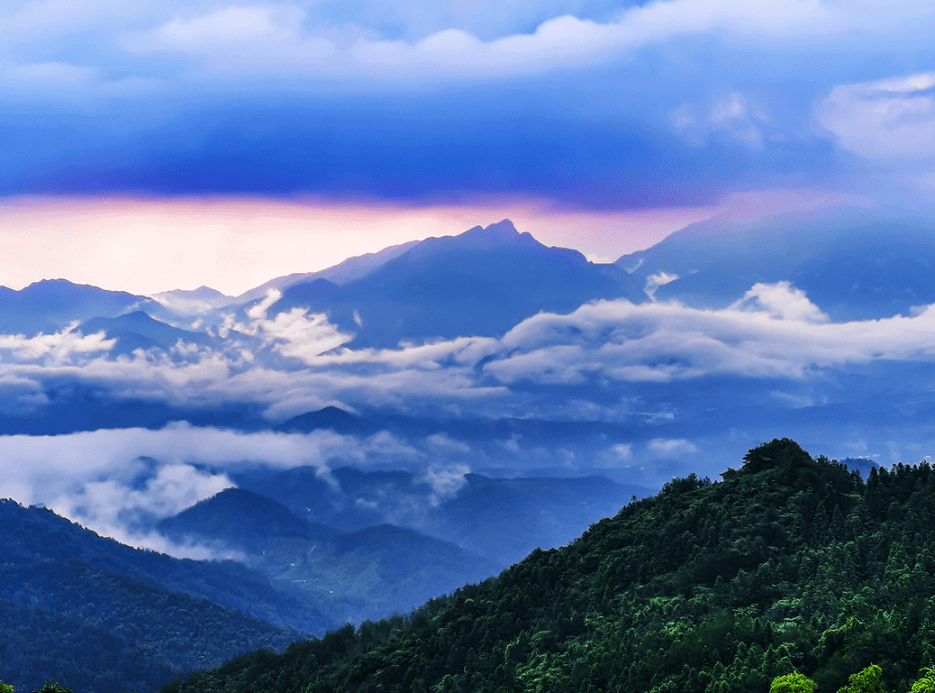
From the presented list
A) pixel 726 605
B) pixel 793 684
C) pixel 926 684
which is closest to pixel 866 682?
pixel 793 684

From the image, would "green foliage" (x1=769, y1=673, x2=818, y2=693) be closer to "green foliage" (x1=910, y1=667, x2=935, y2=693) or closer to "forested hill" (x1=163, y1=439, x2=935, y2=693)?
"forested hill" (x1=163, y1=439, x2=935, y2=693)

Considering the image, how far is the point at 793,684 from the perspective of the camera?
109 m

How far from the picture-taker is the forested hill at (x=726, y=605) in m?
118

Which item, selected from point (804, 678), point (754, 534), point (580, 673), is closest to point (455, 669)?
point (580, 673)

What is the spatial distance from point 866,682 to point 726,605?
50.6m

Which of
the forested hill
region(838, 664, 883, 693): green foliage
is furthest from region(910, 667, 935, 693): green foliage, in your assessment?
region(838, 664, 883, 693): green foliage

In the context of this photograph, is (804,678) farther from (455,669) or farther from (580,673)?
(455,669)

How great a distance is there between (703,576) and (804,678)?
5915 centimetres

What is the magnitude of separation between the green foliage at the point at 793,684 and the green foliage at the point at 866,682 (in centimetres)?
320

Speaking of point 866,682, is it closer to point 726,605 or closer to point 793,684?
point 793,684

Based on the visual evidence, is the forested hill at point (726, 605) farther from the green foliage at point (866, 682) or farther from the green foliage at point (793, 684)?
the green foliage at point (793, 684)

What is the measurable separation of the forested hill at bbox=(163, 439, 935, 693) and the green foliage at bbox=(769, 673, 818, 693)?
2851mm

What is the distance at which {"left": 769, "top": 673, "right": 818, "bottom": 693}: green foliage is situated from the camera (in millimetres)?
108250

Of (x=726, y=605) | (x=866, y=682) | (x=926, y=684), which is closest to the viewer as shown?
(x=926, y=684)
